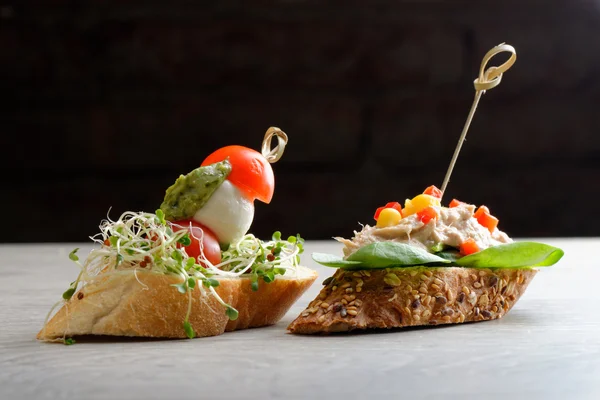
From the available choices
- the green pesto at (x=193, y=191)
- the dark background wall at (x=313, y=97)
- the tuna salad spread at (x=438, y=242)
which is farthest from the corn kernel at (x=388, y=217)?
the dark background wall at (x=313, y=97)

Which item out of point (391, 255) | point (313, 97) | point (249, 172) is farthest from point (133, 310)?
point (313, 97)

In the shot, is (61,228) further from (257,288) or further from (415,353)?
(415,353)

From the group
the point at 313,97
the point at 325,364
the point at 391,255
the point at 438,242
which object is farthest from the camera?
the point at 313,97

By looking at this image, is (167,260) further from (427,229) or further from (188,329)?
(427,229)

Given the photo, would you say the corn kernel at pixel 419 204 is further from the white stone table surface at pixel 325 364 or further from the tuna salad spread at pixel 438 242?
the white stone table surface at pixel 325 364

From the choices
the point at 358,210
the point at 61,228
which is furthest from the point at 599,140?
the point at 61,228

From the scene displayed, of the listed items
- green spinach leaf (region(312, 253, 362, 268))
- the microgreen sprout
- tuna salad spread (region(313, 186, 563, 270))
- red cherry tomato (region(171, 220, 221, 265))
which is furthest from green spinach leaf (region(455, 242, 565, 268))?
red cherry tomato (region(171, 220, 221, 265))

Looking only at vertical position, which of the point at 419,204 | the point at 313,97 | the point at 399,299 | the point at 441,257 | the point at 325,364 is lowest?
the point at 325,364
